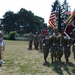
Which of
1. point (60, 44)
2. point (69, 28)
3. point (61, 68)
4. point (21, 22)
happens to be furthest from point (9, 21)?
point (61, 68)

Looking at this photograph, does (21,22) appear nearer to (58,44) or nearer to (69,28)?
(58,44)

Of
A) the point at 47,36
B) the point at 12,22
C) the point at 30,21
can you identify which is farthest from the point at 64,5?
the point at 47,36

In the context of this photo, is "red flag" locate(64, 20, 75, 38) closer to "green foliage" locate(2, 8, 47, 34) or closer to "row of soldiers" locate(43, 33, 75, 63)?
"row of soldiers" locate(43, 33, 75, 63)

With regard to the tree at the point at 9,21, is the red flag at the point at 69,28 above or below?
below

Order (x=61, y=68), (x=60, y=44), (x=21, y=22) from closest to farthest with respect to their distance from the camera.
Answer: (x=61, y=68) < (x=60, y=44) < (x=21, y=22)

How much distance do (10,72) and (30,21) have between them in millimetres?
73828

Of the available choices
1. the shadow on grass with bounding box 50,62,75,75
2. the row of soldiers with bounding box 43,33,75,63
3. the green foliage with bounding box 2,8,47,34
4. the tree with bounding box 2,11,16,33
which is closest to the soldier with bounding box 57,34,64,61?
the row of soldiers with bounding box 43,33,75,63

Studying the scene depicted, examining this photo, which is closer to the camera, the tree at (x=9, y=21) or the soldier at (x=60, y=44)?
the soldier at (x=60, y=44)

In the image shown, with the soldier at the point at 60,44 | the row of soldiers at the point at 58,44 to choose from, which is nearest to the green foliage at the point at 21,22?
the row of soldiers at the point at 58,44

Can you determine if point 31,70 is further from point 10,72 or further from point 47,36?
point 47,36

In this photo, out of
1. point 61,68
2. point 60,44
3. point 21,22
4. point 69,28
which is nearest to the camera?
point 61,68

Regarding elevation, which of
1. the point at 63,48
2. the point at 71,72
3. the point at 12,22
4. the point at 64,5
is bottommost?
the point at 71,72

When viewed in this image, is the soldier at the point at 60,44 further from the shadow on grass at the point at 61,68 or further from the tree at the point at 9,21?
the tree at the point at 9,21

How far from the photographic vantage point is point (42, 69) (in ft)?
40.7
